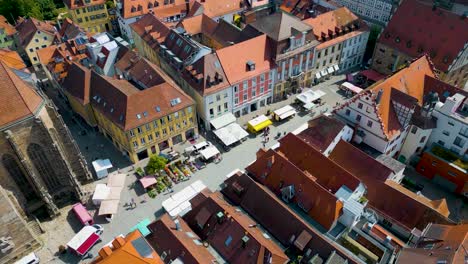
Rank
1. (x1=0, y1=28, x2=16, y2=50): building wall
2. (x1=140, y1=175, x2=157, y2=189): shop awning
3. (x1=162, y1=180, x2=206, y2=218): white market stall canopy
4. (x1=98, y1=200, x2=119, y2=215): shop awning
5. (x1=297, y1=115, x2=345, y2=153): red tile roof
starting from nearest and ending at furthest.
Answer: (x1=98, y1=200, x2=119, y2=215): shop awning < (x1=162, y1=180, x2=206, y2=218): white market stall canopy < (x1=297, y1=115, x2=345, y2=153): red tile roof < (x1=140, y1=175, x2=157, y2=189): shop awning < (x1=0, y1=28, x2=16, y2=50): building wall

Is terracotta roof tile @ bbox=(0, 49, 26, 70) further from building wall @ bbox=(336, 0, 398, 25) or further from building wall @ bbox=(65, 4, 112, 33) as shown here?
building wall @ bbox=(336, 0, 398, 25)

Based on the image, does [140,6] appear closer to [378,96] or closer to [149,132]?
[149,132]

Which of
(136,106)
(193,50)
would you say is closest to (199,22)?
(193,50)

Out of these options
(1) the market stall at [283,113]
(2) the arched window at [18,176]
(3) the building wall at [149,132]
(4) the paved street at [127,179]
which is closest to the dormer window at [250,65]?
(1) the market stall at [283,113]

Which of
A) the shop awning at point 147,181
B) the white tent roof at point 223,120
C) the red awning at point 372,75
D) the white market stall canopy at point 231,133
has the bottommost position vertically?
the shop awning at point 147,181

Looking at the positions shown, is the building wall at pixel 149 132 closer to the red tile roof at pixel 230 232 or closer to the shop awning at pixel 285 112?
the shop awning at pixel 285 112

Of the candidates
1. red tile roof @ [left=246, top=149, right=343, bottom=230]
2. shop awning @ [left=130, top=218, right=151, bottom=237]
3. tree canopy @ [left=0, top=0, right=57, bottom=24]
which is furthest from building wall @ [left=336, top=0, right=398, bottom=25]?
tree canopy @ [left=0, top=0, right=57, bottom=24]
